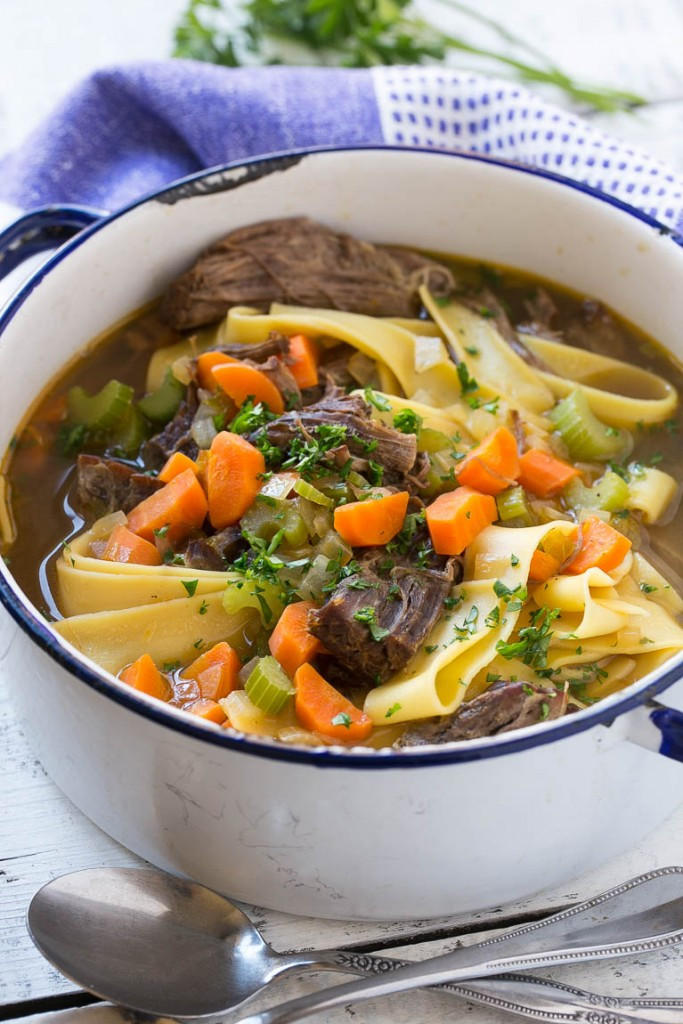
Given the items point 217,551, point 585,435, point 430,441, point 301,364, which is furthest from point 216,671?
point 585,435

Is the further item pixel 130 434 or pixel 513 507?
pixel 130 434

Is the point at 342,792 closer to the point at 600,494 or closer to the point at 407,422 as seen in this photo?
the point at 407,422

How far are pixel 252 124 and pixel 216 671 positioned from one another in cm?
311

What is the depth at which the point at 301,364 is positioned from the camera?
456cm

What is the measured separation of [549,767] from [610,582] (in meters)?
1.18

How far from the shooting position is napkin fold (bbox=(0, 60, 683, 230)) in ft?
17.1

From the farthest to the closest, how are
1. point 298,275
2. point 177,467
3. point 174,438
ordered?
point 298,275, point 174,438, point 177,467

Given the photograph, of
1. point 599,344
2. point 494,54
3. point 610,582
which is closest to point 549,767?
point 610,582

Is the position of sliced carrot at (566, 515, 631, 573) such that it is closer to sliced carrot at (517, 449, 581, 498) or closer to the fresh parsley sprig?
sliced carrot at (517, 449, 581, 498)

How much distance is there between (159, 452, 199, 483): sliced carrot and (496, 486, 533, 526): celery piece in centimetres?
114

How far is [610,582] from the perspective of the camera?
12.3 ft

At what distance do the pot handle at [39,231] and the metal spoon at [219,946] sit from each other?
2.53m

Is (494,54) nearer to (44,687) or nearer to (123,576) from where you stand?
Answer: (123,576)

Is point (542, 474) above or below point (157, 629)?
above
